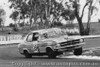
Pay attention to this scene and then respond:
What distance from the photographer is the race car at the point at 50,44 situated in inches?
766

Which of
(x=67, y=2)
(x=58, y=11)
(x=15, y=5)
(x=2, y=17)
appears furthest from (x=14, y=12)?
(x=2, y=17)

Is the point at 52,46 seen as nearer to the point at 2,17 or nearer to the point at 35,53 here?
the point at 35,53

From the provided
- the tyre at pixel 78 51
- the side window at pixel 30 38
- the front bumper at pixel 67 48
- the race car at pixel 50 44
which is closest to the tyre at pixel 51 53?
the race car at pixel 50 44

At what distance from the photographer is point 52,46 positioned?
19438 mm

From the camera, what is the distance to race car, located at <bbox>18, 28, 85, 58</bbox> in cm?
1945

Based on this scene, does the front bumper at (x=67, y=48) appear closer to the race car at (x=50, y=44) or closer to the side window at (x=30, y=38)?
the race car at (x=50, y=44)

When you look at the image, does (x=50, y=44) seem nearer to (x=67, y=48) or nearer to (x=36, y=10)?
(x=67, y=48)

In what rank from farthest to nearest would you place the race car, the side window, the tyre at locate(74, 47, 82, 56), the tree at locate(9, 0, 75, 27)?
the tree at locate(9, 0, 75, 27), the side window, the tyre at locate(74, 47, 82, 56), the race car

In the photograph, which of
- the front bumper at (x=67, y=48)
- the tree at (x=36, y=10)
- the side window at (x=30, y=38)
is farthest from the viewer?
the tree at (x=36, y=10)

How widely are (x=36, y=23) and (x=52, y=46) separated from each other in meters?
62.1

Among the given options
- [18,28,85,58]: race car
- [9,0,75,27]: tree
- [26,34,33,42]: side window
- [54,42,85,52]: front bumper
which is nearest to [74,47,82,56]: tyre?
[18,28,85,58]: race car

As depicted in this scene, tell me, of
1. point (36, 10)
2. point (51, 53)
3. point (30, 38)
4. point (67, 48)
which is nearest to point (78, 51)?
point (67, 48)

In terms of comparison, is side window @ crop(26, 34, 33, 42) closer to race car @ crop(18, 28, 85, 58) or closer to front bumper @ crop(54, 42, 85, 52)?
race car @ crop(18, 28, 85, 58)

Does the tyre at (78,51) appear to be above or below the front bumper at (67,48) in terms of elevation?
below
